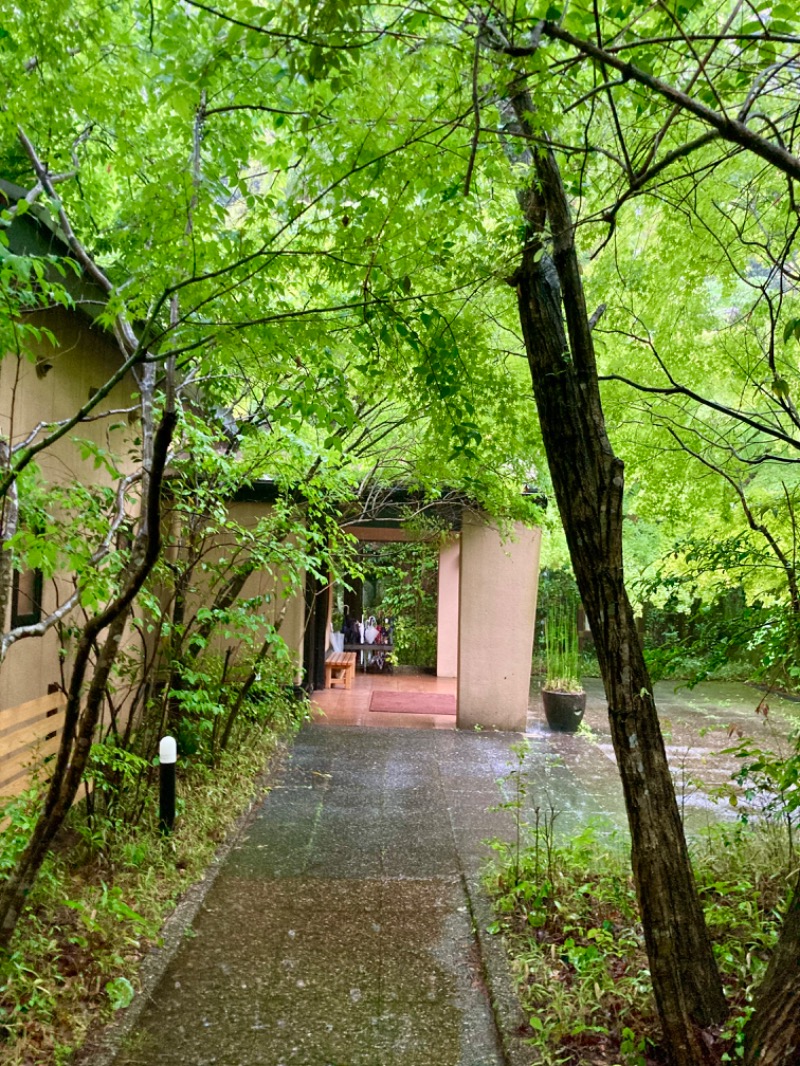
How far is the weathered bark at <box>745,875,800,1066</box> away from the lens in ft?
7.25

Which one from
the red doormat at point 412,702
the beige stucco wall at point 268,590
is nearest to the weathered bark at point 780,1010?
the beige stucco wall at point 268,590

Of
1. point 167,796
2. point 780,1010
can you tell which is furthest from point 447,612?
point 780,1010

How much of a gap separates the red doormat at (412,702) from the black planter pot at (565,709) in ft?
5.11

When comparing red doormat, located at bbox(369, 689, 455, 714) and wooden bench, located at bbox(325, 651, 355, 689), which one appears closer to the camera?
red doormat, located at bbox(369, 689, 455, 714)

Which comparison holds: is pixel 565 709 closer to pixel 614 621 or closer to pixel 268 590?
pixel 268 590

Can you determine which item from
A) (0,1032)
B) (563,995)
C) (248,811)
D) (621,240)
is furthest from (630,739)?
(621,240)

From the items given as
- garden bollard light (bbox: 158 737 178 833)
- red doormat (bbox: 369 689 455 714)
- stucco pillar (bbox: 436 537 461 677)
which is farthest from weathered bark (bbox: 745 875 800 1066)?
stucco pillar (bbox: 436 537 461 677)

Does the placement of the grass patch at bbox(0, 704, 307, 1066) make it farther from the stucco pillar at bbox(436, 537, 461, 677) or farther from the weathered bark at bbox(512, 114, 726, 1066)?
the stucco pillar at bbox(436, 537, 461, 677)

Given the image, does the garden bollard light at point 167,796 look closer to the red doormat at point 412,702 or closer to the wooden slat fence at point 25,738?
the wooden slat fence at point 25,738

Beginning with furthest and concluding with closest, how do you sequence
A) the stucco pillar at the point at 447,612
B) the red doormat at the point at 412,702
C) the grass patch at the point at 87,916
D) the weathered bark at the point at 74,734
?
the stucco pillar at the point at 447,612, the red doormat at the point at 412,702, the grass patch at the point at 87,916, the weathered bark at the point at 74,734

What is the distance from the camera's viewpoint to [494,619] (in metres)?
9.25

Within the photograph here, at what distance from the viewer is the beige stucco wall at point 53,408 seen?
14.9 feet

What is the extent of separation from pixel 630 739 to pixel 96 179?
4.60 m

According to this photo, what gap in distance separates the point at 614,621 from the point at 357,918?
245cm
